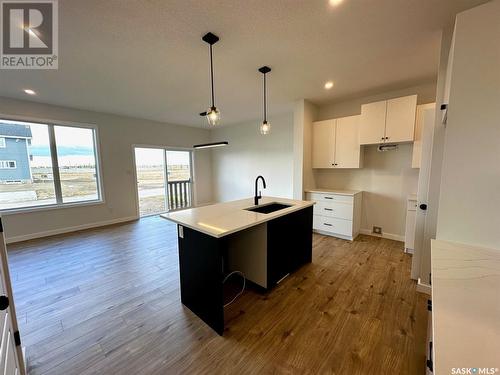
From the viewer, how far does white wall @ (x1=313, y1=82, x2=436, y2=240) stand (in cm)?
350

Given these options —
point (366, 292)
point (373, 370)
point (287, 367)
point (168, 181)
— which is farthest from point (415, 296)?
point (168, 181)

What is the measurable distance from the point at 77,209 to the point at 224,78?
14.0 feet

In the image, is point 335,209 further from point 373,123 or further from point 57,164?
point 57,164

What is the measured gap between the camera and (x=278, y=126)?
5281 mm

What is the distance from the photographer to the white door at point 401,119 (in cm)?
309

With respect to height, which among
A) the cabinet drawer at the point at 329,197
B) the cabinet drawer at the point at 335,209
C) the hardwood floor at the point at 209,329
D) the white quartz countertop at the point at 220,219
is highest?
the white quartz countertop at the point at 220,219

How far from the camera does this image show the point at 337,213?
3801mm

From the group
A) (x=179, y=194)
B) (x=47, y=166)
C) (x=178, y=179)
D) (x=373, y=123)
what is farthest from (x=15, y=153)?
(x=373, y=123)

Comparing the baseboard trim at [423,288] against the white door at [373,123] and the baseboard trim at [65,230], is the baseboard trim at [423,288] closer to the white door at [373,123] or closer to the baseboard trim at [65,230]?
the white door at [373,123]

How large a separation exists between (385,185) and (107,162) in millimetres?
6005

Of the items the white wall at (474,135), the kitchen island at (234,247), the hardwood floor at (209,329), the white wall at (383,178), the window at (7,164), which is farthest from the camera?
the window at (7,164)

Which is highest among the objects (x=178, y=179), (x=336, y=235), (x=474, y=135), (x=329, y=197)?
(x=474, y=135)
